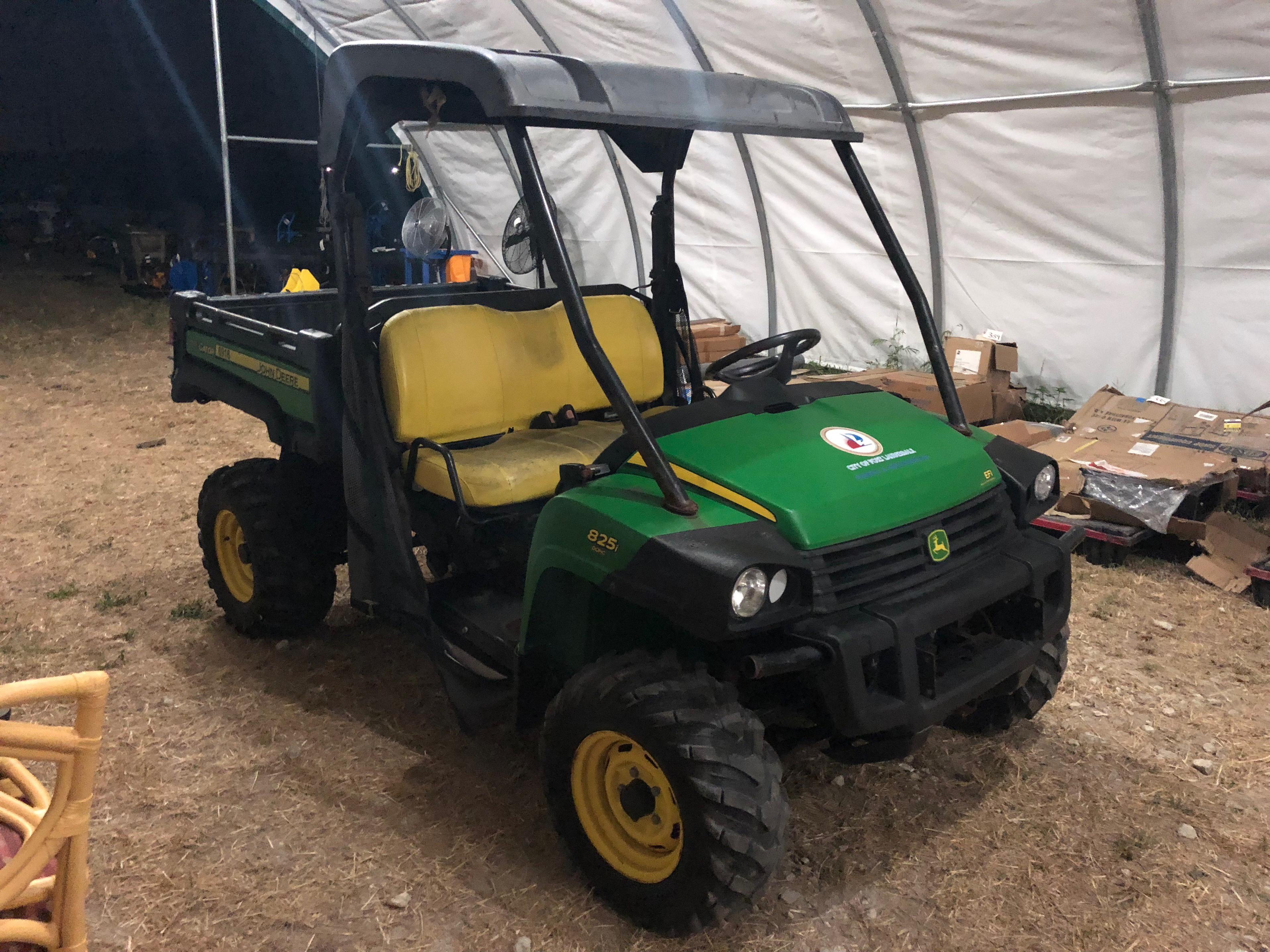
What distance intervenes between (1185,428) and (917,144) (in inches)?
108

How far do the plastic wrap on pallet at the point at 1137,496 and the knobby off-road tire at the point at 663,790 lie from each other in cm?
318

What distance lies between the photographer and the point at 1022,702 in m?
3.02

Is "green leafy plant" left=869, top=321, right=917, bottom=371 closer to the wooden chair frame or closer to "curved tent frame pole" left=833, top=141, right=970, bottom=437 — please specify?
"curved tent frame pole" left=833, top=141, right=970, bottom=437

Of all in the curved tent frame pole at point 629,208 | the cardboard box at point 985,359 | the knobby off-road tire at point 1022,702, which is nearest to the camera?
the knobby off-road tire at point 1022,702

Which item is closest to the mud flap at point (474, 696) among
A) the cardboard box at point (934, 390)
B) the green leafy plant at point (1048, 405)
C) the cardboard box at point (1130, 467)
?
the cardboard box at point (1130, 467)

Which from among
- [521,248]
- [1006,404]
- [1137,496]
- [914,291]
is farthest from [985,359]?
[914,291]

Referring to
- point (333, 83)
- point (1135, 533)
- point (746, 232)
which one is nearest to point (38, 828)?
point (333, 83)

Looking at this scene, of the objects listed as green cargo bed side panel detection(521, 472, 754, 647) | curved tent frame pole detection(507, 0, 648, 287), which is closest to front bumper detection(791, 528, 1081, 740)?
green cargo bed side panel detection(521, 472, 754, 647)

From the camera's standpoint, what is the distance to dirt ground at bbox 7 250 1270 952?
2426mm

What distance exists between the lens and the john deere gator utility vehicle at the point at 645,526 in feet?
7.13

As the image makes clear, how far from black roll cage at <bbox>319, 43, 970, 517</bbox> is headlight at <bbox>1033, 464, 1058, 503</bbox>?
0.24 meters

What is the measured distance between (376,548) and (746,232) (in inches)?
253

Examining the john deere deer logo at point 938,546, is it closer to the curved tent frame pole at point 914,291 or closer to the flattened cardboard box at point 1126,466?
the curved tent frame pole at point 914,291

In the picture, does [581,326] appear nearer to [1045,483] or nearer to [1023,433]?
[1045,483]
